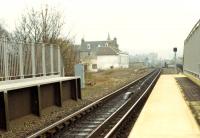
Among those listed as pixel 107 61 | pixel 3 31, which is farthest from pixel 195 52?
pixel 107 61

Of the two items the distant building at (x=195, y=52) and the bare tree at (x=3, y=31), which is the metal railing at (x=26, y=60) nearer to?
the distant building at (x=195, y=52)

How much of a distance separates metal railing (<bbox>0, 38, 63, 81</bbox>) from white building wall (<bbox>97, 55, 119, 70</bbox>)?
96.9 m

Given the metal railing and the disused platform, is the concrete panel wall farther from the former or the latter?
the metal railing

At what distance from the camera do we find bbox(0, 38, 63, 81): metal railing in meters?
14.8

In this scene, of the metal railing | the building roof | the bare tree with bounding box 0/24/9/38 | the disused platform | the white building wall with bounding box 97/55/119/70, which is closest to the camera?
the disused platform

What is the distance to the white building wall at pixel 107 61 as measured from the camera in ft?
393

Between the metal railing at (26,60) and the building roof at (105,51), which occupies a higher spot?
the building roof at (105,51)

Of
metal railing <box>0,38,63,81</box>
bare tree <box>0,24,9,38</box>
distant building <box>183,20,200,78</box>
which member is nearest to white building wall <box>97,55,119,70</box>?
distant building <box>183,20,200,78</box>

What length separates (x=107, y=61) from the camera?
121 metres

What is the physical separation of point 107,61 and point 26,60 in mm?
104079

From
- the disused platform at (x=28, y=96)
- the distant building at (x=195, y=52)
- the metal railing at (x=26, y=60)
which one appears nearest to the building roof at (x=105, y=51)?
the distant building at (x=195, y=52)

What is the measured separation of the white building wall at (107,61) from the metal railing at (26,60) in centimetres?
9690

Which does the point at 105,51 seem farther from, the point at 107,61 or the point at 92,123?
the point at 92,123

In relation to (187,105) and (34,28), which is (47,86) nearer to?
(187,105)
